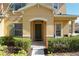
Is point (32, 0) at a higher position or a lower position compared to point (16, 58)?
higher

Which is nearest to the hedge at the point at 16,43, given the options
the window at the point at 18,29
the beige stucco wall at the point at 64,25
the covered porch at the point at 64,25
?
the window at the point at 18,29

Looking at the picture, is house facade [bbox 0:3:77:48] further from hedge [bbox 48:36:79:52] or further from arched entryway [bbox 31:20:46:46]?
hedge [bbox 48:36:79:52]

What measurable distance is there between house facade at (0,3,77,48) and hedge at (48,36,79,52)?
0.27m

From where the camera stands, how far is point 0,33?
29.3 ft

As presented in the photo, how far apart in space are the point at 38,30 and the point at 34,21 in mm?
446

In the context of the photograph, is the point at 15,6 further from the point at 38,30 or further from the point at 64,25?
the point at 64,25

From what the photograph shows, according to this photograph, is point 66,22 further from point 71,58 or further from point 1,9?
point 71,58

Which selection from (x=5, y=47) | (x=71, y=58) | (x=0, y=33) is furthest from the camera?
(x=0, y=33)

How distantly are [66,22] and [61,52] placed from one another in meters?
1.56

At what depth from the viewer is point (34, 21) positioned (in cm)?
909

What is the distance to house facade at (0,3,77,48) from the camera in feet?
29.1

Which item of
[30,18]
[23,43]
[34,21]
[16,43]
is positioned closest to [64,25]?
[34,21]

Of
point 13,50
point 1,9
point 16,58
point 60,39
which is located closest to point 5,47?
point 13,50

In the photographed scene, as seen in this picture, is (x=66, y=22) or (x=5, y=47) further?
(x=66, y=22)
